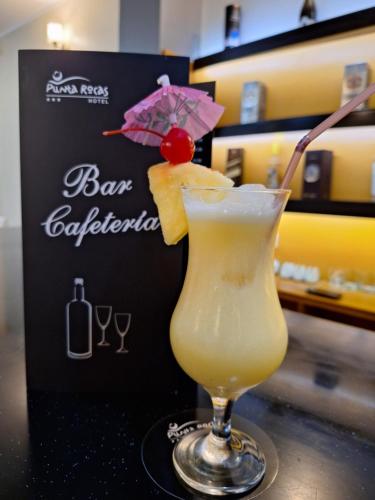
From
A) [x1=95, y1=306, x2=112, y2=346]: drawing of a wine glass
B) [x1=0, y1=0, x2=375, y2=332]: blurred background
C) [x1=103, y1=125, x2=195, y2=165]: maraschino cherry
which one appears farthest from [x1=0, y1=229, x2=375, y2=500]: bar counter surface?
[x1=0, y1=0, x2=375, y2=332]: blurred background

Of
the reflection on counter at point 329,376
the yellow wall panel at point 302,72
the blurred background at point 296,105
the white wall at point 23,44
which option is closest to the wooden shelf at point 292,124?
the blurred background at point 296,105

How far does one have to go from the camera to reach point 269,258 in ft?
1.90

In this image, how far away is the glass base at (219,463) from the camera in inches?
18.5

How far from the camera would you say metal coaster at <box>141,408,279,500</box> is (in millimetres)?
457

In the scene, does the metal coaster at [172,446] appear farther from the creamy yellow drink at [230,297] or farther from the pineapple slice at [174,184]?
the pineapple slice at [174,184]

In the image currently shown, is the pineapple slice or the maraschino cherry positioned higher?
the maraschino cherry

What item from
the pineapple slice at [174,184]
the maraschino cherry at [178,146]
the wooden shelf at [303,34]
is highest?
the wooden shelf at [303,34]

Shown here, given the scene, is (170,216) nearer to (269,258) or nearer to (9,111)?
(269,258)

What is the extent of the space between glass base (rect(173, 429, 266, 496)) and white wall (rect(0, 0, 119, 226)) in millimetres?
2791

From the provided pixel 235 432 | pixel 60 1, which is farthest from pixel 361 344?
pixel 60 1

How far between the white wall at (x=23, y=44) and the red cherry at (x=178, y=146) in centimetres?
256

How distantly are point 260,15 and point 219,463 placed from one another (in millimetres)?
2662

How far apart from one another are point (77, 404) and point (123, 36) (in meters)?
2.58

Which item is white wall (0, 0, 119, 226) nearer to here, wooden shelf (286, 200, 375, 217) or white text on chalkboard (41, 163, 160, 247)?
wooden shelf (286, 200, 375, 217)
